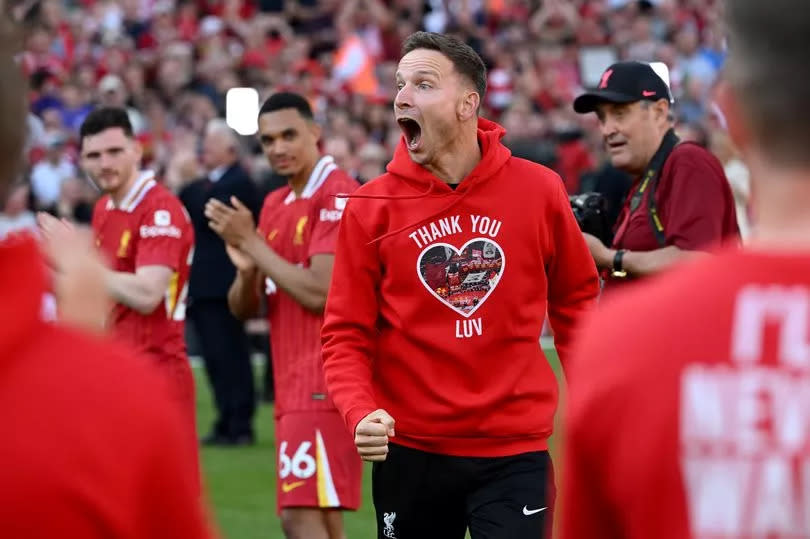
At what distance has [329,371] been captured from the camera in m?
5.34

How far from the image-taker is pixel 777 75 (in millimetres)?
2152

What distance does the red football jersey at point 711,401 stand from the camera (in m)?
2.08

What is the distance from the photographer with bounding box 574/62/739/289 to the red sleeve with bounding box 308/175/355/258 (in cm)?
126

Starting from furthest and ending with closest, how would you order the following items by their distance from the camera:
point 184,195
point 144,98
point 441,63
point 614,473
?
point 144,98, point 184,195, point 441,63, point 614,473

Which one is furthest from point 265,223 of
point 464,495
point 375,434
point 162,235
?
point 375,434

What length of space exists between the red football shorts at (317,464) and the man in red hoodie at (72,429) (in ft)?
16.4

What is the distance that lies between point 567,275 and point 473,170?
20.2 inches

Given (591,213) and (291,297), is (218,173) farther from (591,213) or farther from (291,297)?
(591,213)

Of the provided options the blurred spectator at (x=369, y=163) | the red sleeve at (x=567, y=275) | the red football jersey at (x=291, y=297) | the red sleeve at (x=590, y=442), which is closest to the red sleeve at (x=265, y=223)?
the red football jersey at (x=291, y=297)

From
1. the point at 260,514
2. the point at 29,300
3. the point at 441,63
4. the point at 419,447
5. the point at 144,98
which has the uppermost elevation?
the point at 144,98

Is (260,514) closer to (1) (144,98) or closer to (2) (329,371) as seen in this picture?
(2) (329,371)

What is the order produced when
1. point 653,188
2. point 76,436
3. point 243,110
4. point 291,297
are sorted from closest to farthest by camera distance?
1. point 76,436
2. point 653,188
3. point 291,297
4. point 243,110

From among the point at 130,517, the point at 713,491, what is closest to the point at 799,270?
the point at 713,491

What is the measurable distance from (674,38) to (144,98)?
867 centimetres
